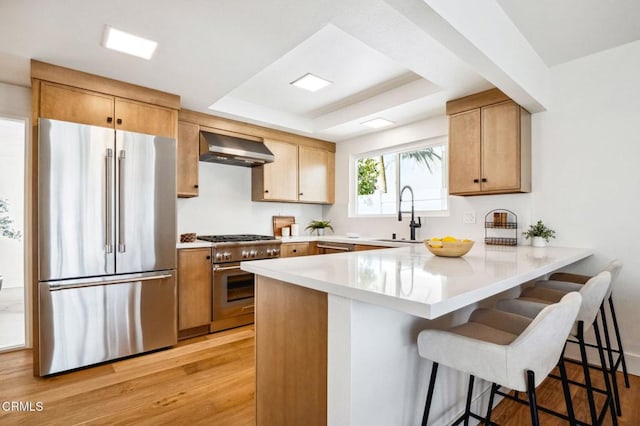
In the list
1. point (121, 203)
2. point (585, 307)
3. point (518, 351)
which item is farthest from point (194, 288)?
point (585, 307)

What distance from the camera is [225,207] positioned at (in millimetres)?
3941

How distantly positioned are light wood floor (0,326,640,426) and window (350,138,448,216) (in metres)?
2.03

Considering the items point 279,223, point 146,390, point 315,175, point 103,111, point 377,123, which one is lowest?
point 146,390

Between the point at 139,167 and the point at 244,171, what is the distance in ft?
5.14

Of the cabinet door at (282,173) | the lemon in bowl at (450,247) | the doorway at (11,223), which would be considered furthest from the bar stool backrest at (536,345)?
the doorway at (11,223)

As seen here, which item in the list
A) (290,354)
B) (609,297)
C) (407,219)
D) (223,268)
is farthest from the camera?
(407,219)

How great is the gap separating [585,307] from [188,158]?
334 cm

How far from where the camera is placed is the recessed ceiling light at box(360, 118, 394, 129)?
367 cm

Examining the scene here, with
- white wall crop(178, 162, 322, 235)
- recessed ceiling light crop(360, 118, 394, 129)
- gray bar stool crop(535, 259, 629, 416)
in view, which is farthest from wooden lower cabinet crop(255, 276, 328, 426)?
recessed ceiling light crop(360, 118, 394, 129)

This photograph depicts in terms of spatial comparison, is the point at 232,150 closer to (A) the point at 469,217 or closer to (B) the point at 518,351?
(A) the point at 469,217

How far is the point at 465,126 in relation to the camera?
300 centimetres

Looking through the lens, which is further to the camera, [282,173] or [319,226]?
[319,226]

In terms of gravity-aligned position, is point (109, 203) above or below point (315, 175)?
below

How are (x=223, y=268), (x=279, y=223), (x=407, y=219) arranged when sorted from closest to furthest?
(x=223, y=268), (x=407, y=219), (x=279, y=223)
